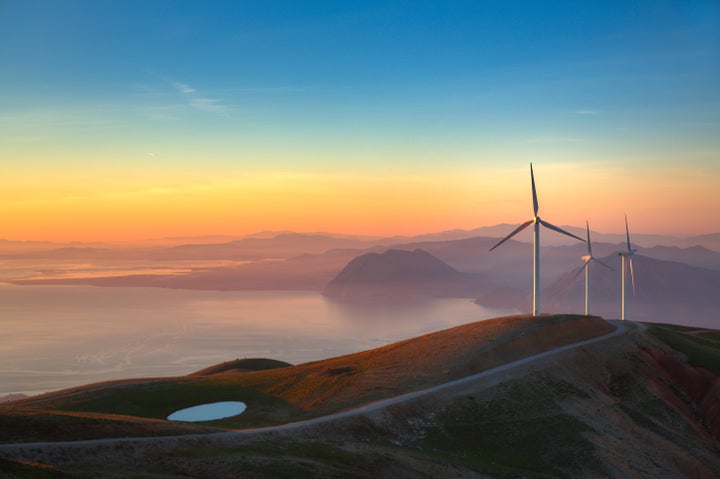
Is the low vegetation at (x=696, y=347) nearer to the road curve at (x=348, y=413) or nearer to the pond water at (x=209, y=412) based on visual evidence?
the road curve at (x=348, y=413)

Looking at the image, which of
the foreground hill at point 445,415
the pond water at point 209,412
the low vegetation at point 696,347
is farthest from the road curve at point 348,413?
the pond water at point 209,412

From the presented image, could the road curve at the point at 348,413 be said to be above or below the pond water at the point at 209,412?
above

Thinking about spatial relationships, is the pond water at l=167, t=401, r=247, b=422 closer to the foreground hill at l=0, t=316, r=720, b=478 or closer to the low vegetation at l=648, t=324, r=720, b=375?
the foreground hill at l=0, t=316, r=720, b=478

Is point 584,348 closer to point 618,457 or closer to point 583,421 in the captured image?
point 583,421

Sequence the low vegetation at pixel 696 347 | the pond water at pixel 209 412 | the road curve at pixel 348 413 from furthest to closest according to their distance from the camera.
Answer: the low vegetation at pixel 696 347, the pond water at pixel 209 412, the road curve at pixel 348 413

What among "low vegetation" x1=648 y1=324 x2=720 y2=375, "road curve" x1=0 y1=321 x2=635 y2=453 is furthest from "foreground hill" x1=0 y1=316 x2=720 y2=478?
"road curve" x1=0 y1=321 x2=635 y2=453

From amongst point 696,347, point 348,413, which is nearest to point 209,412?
point 348,413
